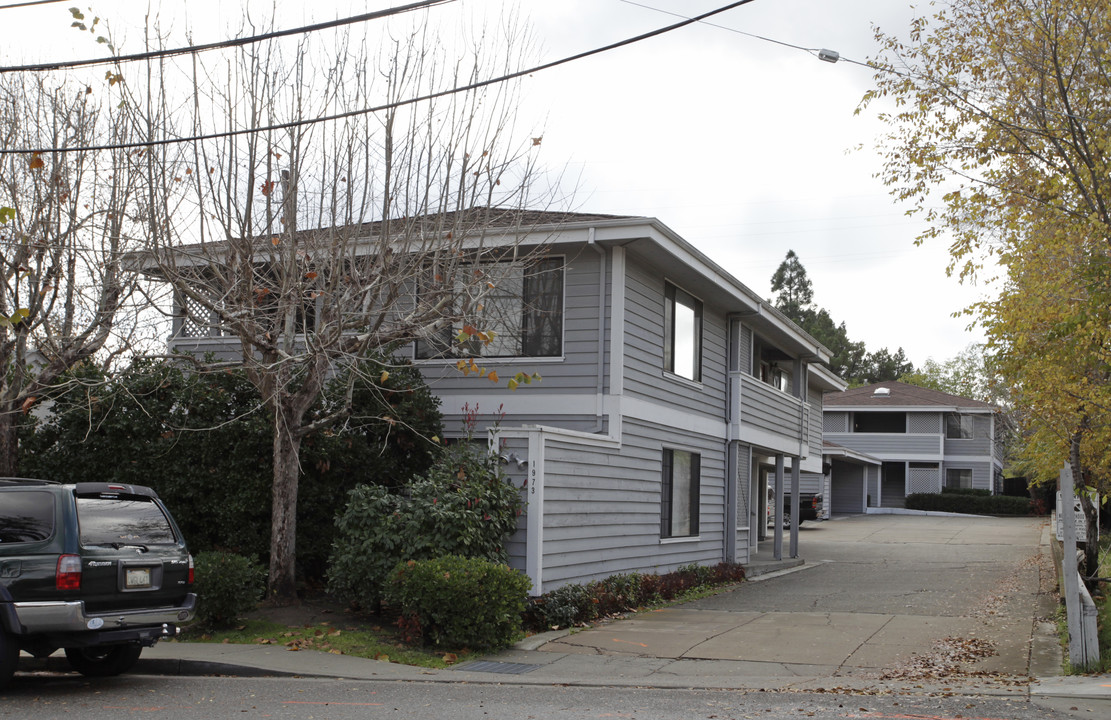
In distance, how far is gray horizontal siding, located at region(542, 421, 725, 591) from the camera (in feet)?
44.7

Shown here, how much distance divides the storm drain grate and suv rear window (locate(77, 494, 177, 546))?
326 cm

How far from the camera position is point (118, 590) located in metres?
8.83

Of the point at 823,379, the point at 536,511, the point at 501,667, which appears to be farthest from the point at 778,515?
the point at 501,667

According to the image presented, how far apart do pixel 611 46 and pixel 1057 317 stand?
611cm

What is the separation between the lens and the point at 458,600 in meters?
11.1

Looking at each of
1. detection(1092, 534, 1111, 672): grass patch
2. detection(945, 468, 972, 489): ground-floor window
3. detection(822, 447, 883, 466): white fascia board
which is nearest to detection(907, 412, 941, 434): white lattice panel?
detection(822, 447, 883, 466): white fascia board

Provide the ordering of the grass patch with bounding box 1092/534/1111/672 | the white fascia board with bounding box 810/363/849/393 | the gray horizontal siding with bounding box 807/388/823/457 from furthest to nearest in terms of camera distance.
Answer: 1. the white fascia board with bounding box 810/363/849/393
2. the gray horizontal siding with bounding box 807/388/823/457
3. the grass patch with bounding box 1092/534/1111/672

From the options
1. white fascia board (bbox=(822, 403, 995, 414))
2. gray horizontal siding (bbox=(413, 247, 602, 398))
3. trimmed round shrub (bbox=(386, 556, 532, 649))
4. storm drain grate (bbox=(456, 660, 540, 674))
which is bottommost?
storm drain grate (bbox=(456, 660, 540, 674))

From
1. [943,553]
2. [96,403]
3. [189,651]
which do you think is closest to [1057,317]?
[189,651]

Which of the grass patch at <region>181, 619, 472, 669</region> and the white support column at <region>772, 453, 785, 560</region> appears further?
the white support column at <region>772, 453, 785, 560</region>

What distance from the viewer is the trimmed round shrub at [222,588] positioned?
456 inches

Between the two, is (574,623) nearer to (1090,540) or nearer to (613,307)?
(613,307)

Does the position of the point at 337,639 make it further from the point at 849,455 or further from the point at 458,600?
the point at 849,455

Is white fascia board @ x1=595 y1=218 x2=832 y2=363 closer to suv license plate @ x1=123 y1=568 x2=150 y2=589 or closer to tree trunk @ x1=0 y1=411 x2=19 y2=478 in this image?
suv license plate @ x1=123 y1=568 x2=150 y2=589
